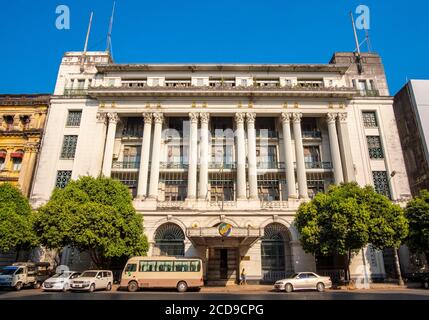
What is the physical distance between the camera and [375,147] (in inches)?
1313

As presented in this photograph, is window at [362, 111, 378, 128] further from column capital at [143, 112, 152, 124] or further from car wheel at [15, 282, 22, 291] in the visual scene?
car wheel at [15, 282, 22, 291]

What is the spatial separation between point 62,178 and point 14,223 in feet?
26.9

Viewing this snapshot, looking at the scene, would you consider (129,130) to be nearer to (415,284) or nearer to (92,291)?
(92,291)

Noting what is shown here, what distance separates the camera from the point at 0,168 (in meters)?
34.3

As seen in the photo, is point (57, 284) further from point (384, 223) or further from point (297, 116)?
point (297, 116)

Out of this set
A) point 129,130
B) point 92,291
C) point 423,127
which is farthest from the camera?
point 129,130

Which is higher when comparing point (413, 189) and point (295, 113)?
point (295, 113)

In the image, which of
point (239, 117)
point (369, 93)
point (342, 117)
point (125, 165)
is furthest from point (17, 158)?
point (369, 93)

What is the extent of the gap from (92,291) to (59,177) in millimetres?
16641

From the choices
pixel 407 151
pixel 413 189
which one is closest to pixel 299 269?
pixel 413 189

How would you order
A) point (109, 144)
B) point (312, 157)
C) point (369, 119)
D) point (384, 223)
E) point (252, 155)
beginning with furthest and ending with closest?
point (369, 119), point (312, 157), point (109, 144), point (252, 155), point (384, 223)

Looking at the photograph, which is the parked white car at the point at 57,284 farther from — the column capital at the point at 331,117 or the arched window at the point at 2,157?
the column capital at the point at 331,117

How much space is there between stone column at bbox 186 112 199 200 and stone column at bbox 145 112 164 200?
11.7ft

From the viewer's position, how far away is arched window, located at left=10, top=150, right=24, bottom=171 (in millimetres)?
34094
